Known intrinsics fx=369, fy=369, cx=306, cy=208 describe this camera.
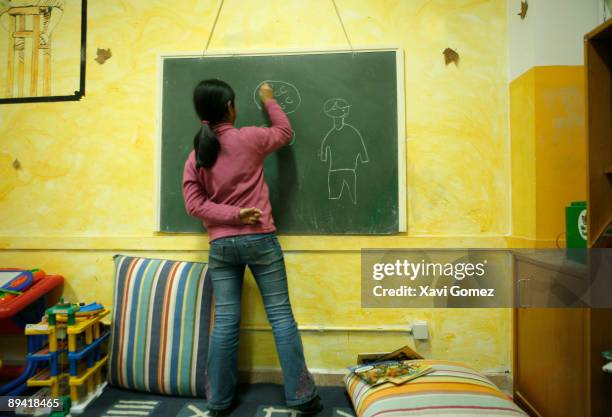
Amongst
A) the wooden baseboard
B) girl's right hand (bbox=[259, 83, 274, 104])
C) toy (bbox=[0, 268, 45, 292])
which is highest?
girl's right hand (bbox=[259, 83, 274, 104])

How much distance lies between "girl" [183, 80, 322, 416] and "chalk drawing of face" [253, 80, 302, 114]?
13.1 inches

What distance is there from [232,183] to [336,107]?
0.72 meters


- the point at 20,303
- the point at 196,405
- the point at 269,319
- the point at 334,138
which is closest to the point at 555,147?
the point at 334,138

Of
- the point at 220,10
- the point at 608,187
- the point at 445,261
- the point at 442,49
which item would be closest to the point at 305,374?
the point at 445,261

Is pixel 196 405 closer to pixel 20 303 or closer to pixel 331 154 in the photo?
pixel 20 303

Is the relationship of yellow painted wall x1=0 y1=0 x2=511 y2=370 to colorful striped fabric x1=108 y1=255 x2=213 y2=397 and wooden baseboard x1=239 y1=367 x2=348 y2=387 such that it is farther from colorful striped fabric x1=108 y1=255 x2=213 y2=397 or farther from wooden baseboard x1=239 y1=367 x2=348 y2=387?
colorful striped fabric x1=108 y1=255 x2=213 y2=397

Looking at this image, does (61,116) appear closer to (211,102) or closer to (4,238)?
(4,238)

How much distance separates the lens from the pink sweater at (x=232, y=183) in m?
1.63

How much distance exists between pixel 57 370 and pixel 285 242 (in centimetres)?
121

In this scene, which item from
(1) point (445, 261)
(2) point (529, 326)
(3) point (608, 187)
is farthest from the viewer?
(1) point (445, 261)

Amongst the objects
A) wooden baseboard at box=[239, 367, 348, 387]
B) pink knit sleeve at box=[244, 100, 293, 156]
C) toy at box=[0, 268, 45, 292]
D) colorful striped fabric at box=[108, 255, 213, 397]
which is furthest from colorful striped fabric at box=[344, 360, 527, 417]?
toy at box=[0, 268, 45, 292]

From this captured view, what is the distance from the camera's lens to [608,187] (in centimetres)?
128

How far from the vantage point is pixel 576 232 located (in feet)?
4.74

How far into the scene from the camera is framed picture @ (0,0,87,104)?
2096 millimetres
